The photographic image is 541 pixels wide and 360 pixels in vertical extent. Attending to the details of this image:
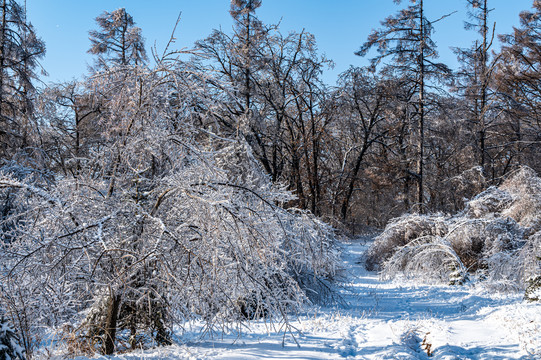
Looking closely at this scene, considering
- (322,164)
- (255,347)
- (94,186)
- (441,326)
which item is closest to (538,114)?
(322,164)

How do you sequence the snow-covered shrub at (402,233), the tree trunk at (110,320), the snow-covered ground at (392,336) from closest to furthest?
the tree trunk at (110,320), the snow-covered ground at (392,336), the snow-covered shrub at (402,233)

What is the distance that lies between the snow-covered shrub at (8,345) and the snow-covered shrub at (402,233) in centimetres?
1161

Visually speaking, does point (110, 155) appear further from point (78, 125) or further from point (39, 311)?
point (78, 125)

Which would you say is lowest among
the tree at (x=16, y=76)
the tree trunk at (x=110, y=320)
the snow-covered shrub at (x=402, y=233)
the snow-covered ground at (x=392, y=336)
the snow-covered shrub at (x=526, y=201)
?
the snow-covered ground at (x=392, y=336)

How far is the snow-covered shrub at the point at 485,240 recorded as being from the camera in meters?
10.2

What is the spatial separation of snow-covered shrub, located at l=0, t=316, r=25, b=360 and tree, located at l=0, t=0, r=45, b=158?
9563 mm

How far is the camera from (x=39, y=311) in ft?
12.6

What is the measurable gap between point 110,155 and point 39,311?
5.72 feet

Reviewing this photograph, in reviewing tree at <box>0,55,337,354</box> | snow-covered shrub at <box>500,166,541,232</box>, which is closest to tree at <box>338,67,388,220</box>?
snow-covered shrub at <box>500,166,541,232</box>

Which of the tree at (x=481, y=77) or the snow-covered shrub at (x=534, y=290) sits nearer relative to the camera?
the snow-covered shrub at (x=534, y=290)

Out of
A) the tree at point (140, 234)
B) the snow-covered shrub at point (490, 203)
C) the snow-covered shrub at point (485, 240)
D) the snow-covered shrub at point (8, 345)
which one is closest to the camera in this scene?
the snow-covered shrub at point (8, 345)

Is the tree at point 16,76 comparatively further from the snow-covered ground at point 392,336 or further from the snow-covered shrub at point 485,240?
the snow-covered shrub at point 485,240

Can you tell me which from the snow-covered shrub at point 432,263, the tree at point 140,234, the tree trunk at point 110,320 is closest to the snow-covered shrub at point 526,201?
the snow-covered shrub at point 432,263

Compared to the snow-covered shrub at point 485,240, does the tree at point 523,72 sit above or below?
above
